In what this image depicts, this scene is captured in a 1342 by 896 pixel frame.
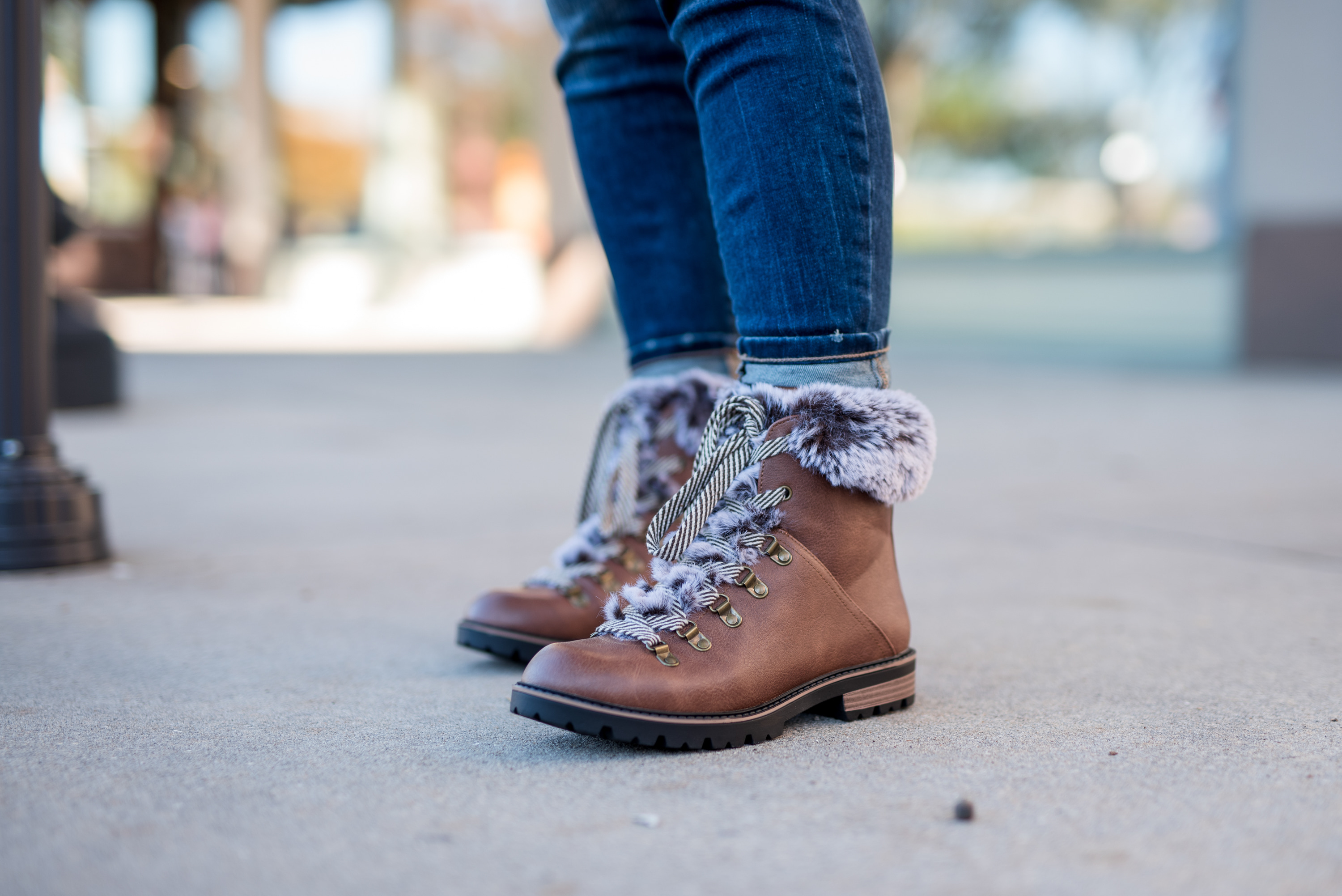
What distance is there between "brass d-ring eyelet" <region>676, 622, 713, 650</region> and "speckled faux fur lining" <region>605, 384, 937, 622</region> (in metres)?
0.02

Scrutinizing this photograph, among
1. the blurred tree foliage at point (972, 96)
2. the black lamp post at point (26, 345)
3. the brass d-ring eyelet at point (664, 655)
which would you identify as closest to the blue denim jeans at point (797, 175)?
the brass d-ring eyelet at point (664, 655)

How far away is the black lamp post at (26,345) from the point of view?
1.74 meters

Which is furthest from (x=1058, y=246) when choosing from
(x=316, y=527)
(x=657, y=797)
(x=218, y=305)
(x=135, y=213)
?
(x=135, y=213)

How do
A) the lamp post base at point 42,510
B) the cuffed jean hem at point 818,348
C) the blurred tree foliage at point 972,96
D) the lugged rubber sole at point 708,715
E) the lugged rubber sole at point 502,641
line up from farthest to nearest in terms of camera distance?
1. the blurred tree foliage at point 972,96
2. the lamp post base at point 42,510
3. the lugged rubber sole at point 502,641
4. the cuffed jean hem at point 818,348
5. the lugged rubber sole at point 708,715

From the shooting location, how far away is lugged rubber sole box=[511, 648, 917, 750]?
99 cm

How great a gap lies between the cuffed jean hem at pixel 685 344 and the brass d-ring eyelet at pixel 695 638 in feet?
1.30

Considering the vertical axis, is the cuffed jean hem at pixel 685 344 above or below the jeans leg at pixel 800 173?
below

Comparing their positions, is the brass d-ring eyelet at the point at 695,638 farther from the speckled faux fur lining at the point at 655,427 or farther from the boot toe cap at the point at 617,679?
the speckled faux fur lining at the point at 655,427

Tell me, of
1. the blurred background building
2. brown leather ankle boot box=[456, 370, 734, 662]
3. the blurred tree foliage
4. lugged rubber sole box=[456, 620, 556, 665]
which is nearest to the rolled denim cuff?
brown leather ankle boot box=[456, 370, 734, 662]

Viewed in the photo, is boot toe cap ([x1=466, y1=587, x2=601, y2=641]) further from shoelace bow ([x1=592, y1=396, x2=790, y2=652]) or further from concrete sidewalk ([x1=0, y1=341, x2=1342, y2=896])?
shoelace bow ([x1=592, y1=396, x2=790, y2=652])

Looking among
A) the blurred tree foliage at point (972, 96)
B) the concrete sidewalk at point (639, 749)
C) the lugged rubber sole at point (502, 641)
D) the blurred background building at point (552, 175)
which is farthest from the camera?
the blurred tree foliage at point (972, 96)

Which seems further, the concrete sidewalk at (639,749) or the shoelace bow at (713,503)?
the shoelace bow at (713,503)

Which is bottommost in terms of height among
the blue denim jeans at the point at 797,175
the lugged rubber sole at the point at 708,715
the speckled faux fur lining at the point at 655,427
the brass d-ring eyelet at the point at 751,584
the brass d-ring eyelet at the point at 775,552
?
the lugged rubber sole at the point at 708,715

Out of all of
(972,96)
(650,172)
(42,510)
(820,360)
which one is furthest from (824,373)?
(972,96)
